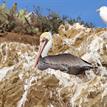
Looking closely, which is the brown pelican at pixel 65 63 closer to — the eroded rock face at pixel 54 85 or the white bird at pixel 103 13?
the eroded rock face at pixel 54 85

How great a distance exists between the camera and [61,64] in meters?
15.8

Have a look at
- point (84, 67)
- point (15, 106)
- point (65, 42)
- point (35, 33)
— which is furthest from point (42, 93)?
point (35, 33)

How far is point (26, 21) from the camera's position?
67.2 feet

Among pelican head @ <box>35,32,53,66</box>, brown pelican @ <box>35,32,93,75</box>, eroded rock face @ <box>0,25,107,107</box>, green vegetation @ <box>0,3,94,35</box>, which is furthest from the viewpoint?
green vegetation @ <box>0,3,94,35</box>

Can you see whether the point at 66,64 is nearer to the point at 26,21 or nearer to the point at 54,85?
the point at 54,85

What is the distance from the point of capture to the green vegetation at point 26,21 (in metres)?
20.2

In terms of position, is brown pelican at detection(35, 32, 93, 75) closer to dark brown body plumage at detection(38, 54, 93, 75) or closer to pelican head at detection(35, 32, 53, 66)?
dark brown body plumage at detection(38, 54, 93, 75)

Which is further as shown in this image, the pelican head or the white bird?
the white bird

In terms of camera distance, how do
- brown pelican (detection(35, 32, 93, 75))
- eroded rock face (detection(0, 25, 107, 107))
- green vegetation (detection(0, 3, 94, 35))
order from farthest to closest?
green vegetation (detection(0, 3, 94, 35)), brown pelican (detection(35, 32, 93, 75)), eroded rock face (detection(0, 25, 107, 107))

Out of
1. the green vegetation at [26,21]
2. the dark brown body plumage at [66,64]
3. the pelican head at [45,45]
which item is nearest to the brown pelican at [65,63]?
the dark brown body plumage at [66,64]

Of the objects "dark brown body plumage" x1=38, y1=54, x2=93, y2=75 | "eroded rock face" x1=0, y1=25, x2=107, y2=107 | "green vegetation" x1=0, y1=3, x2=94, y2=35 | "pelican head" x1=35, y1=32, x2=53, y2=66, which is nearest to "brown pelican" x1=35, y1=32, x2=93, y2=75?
"dark brown body plumage" x1=38, y1=54, x2=93, y2=75

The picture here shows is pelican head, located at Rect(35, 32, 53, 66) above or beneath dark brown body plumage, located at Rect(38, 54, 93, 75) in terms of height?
above

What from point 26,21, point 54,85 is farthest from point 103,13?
point 54,85

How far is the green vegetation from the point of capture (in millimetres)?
20188
